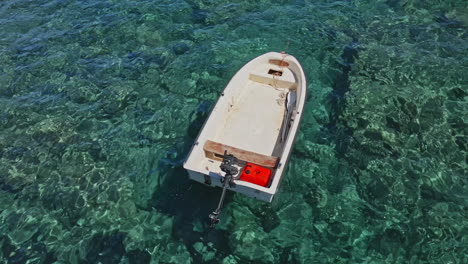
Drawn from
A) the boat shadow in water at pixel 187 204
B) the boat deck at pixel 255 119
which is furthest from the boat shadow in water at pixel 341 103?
the boat shadow in water at pixel 187 204

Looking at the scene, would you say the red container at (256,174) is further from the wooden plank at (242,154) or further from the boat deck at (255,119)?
the boat deck at (255,119)

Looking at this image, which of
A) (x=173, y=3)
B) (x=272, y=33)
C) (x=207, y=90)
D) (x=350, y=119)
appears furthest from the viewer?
(x=173, y=3)

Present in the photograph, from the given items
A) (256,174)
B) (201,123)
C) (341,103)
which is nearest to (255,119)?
(201,123)

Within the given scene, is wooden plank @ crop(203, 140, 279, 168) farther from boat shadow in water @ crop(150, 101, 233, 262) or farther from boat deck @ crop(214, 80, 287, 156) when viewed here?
boat shadow in water @ crop(150, 101, 233, 262)

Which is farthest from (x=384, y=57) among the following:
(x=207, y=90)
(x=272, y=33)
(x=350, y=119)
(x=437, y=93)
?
(x=207, y=90)

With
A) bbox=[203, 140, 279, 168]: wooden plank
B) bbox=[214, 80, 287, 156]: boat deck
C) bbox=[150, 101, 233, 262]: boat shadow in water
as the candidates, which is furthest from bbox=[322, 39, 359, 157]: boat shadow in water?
bbox=[150, 101, 233, 262]: boat shadow in water

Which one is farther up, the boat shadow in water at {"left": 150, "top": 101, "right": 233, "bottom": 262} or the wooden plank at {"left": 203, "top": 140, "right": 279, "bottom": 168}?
the wooden plank at {"left": 203, "top": 140, "right": 279, "bottom": 168}

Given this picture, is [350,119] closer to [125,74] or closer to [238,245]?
[238,245]
